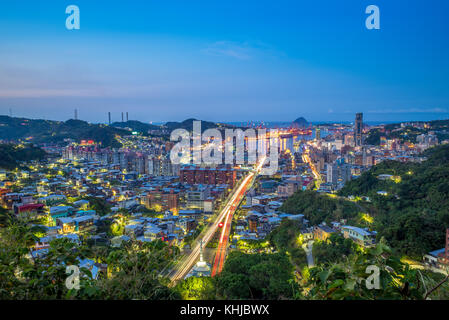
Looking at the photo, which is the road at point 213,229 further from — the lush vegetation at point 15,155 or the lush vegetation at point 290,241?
the lush vegetation at point 15,155

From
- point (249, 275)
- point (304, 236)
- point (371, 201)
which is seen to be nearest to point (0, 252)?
point (249, 275)

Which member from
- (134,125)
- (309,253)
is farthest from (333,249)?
(134,125)

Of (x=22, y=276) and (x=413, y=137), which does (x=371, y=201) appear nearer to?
(x=22, y=276)

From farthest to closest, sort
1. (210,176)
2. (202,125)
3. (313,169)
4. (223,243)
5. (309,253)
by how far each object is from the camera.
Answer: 1. (202,125)
2. (313,169)
3. (210,176)
4. (223,243)
5. (309,253)

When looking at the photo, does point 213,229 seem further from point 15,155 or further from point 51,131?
point 51,131

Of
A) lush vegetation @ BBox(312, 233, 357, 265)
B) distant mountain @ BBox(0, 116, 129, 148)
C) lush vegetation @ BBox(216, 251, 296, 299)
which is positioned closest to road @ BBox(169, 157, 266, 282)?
lush vegetation @ BBox(216, 251, 296, 299)
